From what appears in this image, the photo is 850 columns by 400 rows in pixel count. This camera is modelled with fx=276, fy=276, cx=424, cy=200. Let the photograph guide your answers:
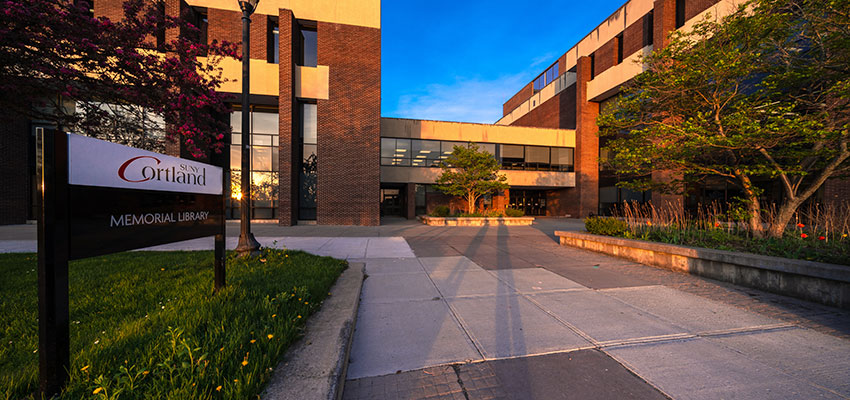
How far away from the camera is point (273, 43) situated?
17.7 m

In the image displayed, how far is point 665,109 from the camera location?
791 centimetres

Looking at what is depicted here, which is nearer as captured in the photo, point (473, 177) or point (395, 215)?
point (473, 177)

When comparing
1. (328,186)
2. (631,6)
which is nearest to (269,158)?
(328,186)

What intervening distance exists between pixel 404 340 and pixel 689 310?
13.1ft

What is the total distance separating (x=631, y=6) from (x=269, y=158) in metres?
29.1

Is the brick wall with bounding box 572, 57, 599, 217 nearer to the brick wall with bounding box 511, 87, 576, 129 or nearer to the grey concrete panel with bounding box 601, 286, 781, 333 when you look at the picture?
the brick wall with bounding box 511, 87, 576, 129

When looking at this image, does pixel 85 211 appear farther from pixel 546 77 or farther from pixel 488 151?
pixel 546 77

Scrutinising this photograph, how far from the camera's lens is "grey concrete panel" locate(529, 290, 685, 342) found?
3.16 metres

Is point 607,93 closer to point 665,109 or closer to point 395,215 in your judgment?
point 665,109

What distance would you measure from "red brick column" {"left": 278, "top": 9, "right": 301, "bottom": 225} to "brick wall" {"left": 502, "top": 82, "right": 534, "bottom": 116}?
27.9 meters

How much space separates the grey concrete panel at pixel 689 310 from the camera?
11.3 feet

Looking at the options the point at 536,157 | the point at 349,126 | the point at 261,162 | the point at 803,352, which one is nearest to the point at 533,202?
the point at 536,157

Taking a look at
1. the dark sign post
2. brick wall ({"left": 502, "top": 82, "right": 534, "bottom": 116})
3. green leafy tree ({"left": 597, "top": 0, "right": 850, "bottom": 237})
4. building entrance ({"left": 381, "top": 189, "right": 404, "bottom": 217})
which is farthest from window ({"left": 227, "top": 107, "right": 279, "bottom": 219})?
brick wall ({"left": 502, "top": 82, "right": 534, "bottom": 116})

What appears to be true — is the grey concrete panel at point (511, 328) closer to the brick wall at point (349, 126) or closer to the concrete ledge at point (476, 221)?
the concrete ledge at point (476, 221)
